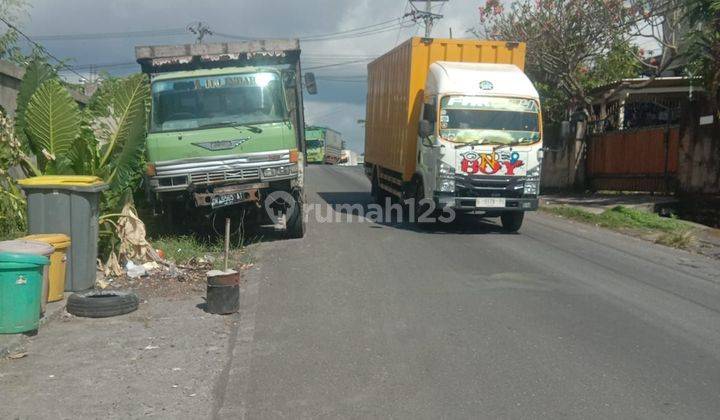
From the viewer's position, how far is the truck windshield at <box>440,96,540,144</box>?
12664mm

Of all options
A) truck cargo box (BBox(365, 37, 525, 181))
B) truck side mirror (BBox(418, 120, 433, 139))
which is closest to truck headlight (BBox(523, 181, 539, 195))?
truck side mirror (BBox(418, 120, 433, 139))

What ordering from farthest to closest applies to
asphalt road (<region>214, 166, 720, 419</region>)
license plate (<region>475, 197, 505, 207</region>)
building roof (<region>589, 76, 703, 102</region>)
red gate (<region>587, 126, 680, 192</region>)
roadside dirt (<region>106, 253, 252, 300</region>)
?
building roof (<region>589, 76, 703, 102</region>) < red gate (<region>587, 126, 680, 192</region>) < license plate (<region>475, 197, 505, 207</region>) < roadside dirt (<region>106, 253, 252, 300</region>) < asphalt road (<region>214, 166, 720, 419</region>)

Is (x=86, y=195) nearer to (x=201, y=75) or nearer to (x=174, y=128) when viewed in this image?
(x=174, y=128)

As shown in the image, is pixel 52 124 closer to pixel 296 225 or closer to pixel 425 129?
pixel 296 225

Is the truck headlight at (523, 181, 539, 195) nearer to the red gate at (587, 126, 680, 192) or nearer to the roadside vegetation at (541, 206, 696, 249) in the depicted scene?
the roadside vegetation at (541, 206, 696, 249)

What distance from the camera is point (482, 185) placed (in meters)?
12.5

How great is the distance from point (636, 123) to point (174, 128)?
19133 millimetres

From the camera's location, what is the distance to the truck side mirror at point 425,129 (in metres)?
12.8

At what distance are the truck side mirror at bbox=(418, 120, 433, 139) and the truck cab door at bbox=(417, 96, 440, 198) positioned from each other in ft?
0.19

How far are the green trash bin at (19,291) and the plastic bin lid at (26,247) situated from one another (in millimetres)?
149

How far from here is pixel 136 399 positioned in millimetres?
4879

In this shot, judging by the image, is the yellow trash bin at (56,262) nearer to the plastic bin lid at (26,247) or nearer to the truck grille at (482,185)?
the plastic bin lid at (26,247)

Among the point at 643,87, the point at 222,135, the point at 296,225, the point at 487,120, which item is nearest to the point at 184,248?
the point at 222,135

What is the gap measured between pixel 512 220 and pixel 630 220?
3.39 m
